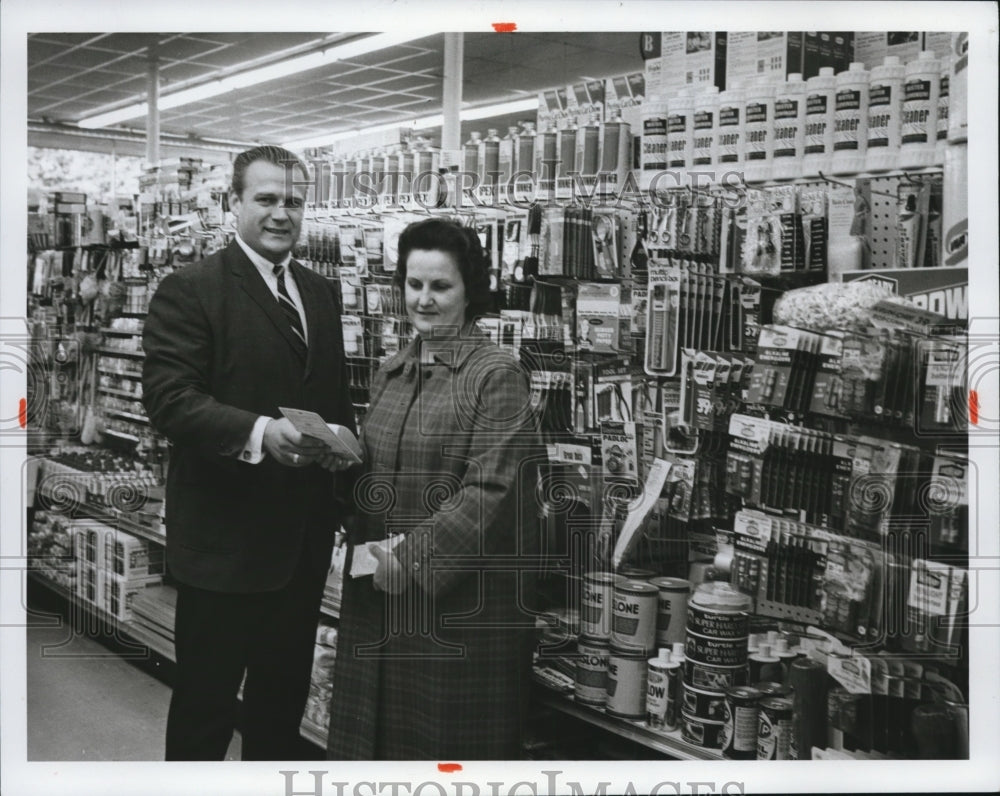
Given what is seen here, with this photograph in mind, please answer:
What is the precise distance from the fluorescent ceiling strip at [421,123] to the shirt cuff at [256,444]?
855mm

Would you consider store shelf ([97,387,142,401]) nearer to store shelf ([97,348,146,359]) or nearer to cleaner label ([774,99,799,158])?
store shelf ([97,348,146,359])

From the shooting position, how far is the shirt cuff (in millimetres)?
2549

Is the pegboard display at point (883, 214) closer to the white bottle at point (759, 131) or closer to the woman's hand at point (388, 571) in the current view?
the white bottle at point (759, 131)

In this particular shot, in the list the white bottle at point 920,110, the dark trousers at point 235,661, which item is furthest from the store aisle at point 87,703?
the white bottle at point 920,110

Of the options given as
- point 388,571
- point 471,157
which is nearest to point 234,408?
point 388,571

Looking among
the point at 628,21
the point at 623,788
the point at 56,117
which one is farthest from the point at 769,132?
the point at 56,117

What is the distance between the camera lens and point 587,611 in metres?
2.76

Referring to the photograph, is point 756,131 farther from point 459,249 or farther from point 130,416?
point 130,416

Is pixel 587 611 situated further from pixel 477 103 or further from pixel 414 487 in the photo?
pixel 477 103

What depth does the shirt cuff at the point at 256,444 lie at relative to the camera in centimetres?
255

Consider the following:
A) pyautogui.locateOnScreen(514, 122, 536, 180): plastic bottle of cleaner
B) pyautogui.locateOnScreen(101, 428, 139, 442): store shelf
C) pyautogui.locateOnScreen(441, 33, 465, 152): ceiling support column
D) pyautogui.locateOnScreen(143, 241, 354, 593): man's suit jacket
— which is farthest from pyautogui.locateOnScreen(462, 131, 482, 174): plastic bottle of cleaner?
pyautogui.locateOnScreen(101, 428, 139, 442): store shelf

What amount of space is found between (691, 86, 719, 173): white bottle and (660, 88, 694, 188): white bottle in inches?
0.5

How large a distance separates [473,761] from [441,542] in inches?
22.1

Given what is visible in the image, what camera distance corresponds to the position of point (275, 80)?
408 cm
